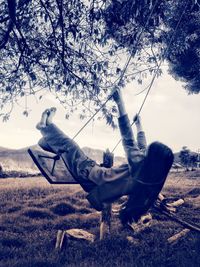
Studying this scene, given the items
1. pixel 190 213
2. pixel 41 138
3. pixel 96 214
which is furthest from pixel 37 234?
pixel 190 213

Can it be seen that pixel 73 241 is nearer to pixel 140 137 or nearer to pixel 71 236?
pixel 71 236

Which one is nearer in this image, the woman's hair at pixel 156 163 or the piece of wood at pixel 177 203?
the woman's hair at pixel 156 163

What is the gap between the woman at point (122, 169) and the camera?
15.3ft

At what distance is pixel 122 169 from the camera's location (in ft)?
16.8

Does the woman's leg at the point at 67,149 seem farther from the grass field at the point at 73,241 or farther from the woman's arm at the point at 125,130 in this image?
the grass field at the point at 73,241

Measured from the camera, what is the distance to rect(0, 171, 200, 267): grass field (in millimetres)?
5910

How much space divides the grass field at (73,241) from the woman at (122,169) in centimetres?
135

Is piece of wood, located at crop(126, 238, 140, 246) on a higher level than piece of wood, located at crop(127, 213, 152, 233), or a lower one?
lower

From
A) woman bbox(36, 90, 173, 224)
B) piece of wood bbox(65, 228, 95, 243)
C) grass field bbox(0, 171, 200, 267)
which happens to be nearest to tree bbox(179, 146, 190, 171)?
grass field bbox(0, 171, 200, 267)

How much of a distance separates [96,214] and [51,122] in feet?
17.2

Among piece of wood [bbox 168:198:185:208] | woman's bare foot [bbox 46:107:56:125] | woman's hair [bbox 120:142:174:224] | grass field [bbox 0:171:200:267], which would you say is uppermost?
woman's bare foot [bbox 46:107:56:125]

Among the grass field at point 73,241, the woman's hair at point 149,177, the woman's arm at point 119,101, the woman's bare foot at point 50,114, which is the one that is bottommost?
the grass field at point 73,241

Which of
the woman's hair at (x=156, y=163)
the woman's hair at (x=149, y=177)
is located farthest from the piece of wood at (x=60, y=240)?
the woman's hair at (x=156, y=163)

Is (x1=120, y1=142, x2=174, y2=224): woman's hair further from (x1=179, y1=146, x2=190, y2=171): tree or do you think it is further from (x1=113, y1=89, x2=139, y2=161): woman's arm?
(x1=179, y1=146, x2=190, y2=171): tree
